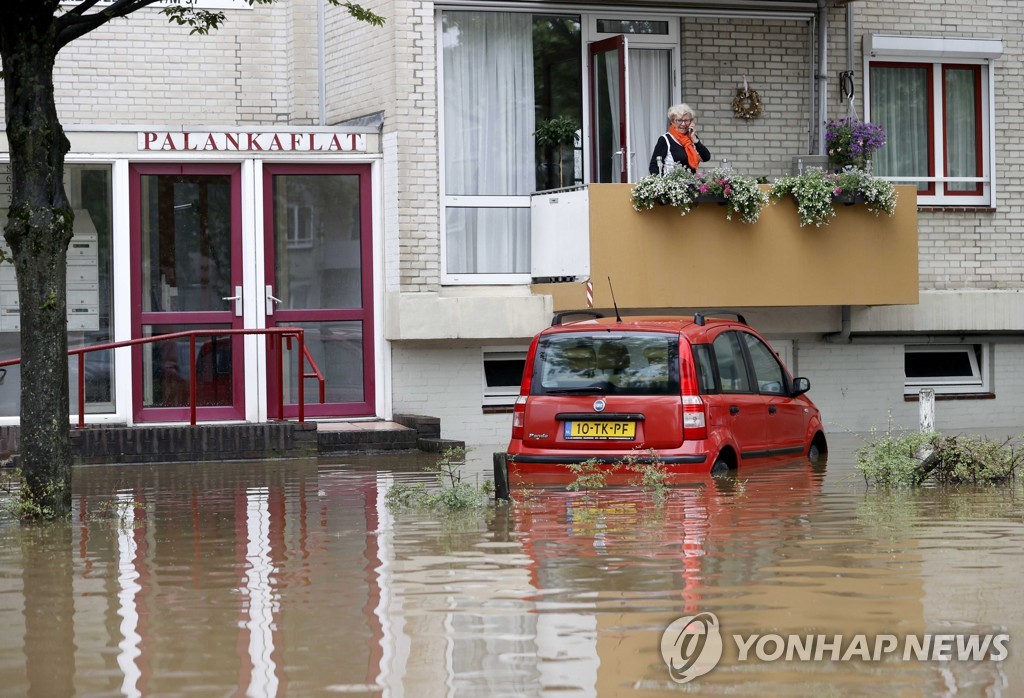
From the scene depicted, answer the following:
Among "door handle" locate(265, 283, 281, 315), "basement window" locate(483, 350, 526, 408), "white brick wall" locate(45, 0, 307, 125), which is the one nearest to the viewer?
"door handle" locate(265, 283, 281, 315)

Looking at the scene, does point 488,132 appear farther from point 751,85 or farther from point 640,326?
point 640,326

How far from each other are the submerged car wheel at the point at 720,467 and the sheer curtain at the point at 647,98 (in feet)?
24.3

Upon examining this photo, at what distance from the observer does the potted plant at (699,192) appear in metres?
17.1

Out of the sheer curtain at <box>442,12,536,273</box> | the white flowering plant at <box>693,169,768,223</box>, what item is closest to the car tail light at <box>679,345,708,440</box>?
the white flowering plant at <box>693,169,768,223</box>

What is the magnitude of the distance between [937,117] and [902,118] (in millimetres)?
477

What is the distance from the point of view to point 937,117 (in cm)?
2030

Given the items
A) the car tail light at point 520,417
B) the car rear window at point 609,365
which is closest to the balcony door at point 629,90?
the car rear window at point 609,365

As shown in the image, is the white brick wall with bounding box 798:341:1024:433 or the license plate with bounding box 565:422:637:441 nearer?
the license plate with bounding box 565:422:637:441

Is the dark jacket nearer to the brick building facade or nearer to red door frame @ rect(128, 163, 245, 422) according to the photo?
the brick building facade

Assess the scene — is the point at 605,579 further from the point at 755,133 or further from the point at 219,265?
the point at 755,133

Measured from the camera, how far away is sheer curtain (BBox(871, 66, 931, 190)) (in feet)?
66.0

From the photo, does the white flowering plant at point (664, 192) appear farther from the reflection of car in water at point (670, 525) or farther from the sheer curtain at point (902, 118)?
the reflection of car in water at point (670, 525)

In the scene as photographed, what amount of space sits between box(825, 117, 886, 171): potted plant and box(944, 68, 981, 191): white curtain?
1.64m

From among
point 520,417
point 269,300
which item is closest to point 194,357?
point 269,300
